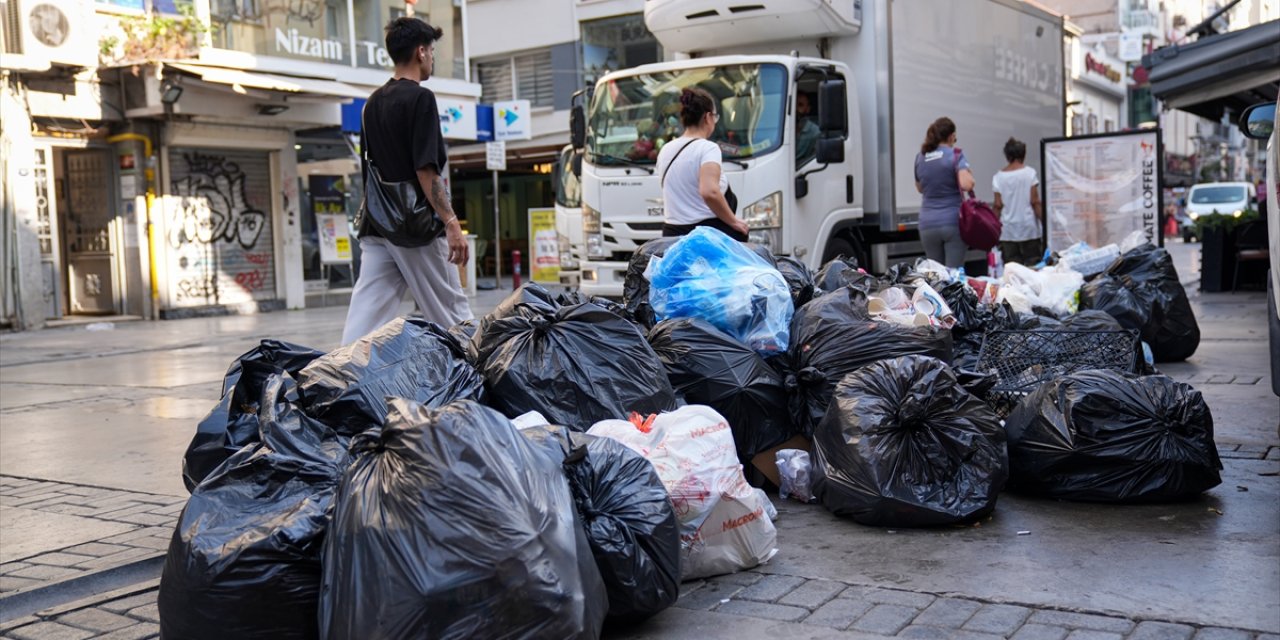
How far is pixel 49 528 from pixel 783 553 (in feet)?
8.77

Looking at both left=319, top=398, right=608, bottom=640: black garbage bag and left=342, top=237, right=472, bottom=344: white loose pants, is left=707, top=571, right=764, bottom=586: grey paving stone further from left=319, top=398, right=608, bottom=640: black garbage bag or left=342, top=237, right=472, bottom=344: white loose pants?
left=342, top=237, right=472, bottom=344: white loose pants

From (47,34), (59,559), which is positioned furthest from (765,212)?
(47,34)

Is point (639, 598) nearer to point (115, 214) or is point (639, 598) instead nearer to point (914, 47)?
point (914, 47)

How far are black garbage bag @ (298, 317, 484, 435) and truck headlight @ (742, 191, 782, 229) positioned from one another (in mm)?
5528

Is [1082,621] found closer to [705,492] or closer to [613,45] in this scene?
[705,492]

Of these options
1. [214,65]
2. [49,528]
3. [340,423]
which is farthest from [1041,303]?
[214,65]

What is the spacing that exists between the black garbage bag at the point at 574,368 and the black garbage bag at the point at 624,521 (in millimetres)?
788

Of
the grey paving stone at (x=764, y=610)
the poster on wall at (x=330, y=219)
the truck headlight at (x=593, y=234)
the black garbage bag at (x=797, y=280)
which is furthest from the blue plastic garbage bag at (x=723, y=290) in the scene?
the poster on wall at (x=330, y=219)

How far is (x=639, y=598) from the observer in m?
3.02

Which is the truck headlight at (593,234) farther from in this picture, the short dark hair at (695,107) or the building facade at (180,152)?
the building facade at (180,152)

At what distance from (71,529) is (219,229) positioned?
13852 mm

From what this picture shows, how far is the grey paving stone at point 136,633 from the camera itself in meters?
3.23

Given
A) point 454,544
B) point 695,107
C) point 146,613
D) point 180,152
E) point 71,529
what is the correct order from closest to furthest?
point 454,544
point 146,613
point 71,529
point 695,107
point 180,152

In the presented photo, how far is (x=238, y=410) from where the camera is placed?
13.1 ft
